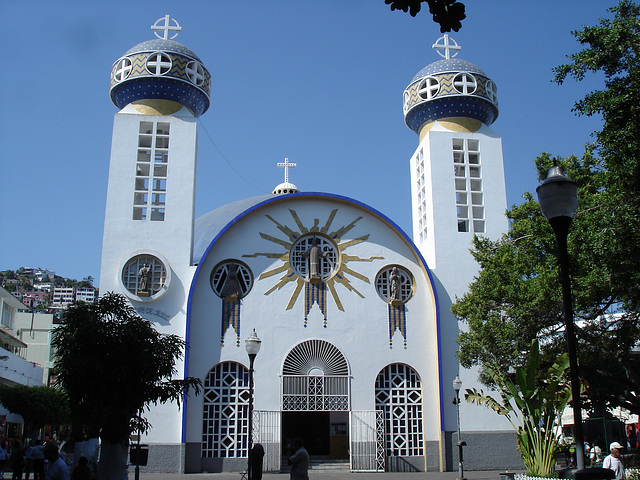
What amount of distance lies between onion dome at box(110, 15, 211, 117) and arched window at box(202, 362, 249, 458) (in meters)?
9.84

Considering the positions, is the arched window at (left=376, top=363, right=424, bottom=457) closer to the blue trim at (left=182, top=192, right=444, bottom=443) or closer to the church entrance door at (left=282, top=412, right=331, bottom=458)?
the blue trim at (left=182, top=192, right=444, bottom=443)

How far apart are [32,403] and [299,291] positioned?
1769cm

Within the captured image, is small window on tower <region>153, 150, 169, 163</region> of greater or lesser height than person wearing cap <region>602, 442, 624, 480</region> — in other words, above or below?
above

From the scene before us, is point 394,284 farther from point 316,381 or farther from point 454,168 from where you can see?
point 454,168

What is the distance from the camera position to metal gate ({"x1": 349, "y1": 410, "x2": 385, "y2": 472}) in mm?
21469

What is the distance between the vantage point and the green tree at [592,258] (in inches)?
468

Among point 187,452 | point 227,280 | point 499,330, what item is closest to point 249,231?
point 227,280

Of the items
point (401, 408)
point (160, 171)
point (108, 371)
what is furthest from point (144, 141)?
point (108, 371)

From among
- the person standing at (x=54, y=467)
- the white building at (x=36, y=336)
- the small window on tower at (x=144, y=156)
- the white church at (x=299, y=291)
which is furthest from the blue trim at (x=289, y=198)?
the white building at (x=36, y=336)

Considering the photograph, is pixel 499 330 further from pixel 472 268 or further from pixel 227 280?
pixel 227 280

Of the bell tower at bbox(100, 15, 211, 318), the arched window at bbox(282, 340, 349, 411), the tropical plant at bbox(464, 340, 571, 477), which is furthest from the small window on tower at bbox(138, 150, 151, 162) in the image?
the tropical plant at bbox(464, 340, 571, 477)

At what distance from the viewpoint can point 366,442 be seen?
70.9ft

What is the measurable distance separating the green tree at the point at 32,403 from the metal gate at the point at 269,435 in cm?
1348

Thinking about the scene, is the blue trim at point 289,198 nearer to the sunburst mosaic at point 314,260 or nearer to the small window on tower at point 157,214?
the sunburst mosaic at point 314,260
